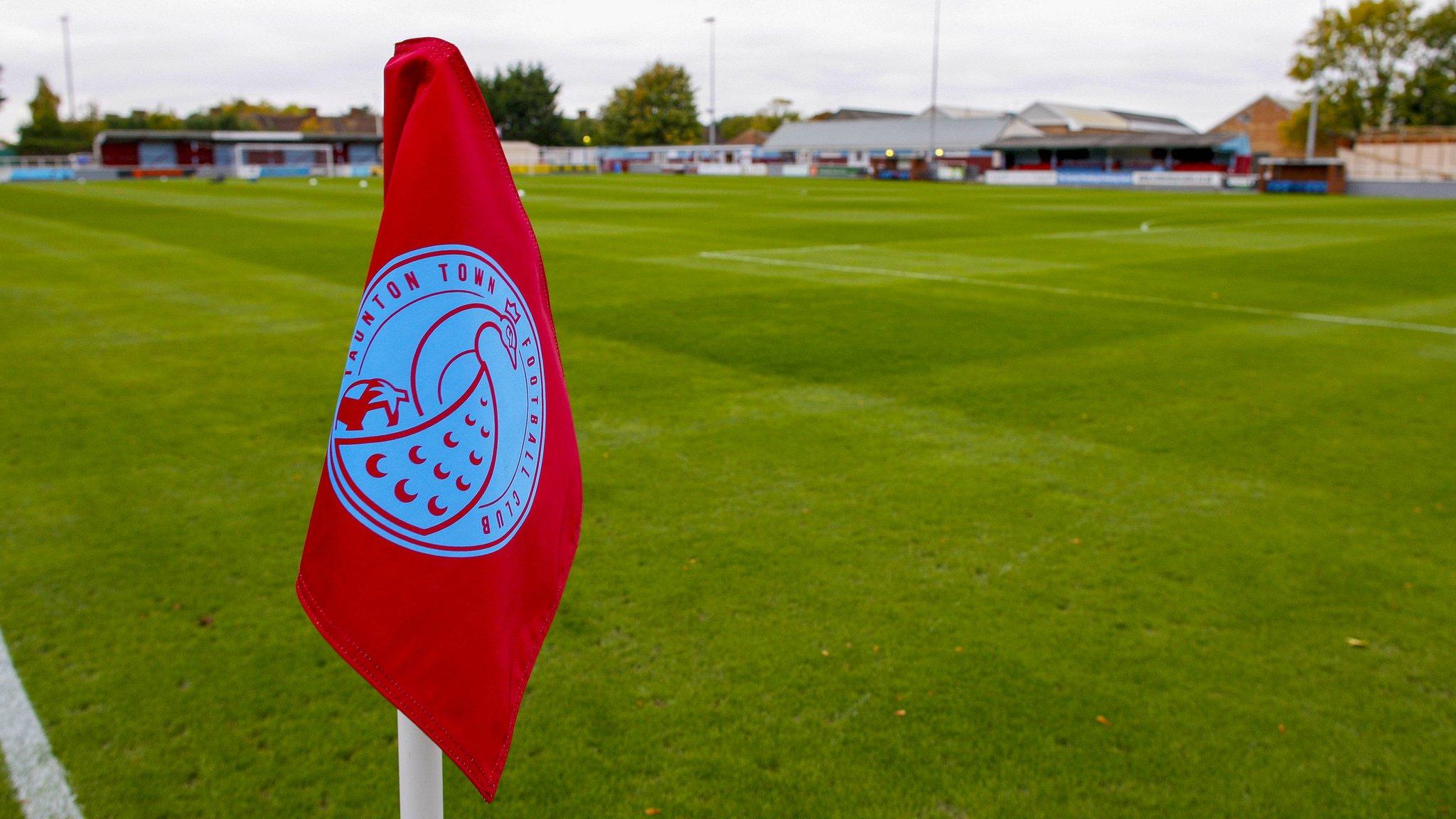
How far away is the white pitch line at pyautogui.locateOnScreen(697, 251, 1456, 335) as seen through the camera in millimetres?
13328

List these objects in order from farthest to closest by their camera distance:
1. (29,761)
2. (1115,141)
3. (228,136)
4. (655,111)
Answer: (655,111) < (228,136) < (1115,141) < (29,761)

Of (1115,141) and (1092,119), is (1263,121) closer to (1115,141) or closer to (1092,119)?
(1092,119)

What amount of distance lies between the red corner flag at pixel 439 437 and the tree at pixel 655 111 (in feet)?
373

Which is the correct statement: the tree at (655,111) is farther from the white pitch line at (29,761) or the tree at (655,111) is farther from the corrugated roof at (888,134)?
the white pitch line at (29,761)

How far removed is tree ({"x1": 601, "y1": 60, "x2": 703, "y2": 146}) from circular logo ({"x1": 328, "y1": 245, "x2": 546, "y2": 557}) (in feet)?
373

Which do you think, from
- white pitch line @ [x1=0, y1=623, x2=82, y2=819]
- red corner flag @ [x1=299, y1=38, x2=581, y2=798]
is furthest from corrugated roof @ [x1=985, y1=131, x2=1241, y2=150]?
red corner flag @ [x1=299, y1=38, x2=581, y2=798]

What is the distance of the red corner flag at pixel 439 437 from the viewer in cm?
173

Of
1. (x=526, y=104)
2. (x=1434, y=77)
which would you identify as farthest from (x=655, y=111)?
(x=1434, y=77)

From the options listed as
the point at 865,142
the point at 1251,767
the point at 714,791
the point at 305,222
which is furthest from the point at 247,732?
the point at 865,142

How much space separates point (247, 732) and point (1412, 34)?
105 m

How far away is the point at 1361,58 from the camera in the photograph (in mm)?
90125

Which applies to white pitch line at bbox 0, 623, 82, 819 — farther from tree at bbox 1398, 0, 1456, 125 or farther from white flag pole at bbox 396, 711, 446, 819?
tree at bbox 1398, 0, 1456, 125

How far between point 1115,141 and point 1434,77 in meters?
39.1

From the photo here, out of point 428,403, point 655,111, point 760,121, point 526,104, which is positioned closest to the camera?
point 428,403
